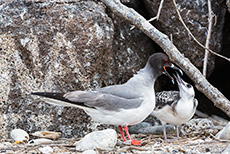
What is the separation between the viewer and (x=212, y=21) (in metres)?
5.72

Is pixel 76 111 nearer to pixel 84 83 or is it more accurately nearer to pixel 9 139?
pixel 84 83

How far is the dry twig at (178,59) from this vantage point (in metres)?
5.09

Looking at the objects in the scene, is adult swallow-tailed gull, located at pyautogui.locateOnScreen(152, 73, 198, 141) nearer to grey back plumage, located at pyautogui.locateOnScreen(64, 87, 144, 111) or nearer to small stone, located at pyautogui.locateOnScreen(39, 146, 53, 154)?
grey back plumage, located at pyautogui.locateOnScreen(64, 87, 144, 111)

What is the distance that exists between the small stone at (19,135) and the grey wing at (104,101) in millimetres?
911

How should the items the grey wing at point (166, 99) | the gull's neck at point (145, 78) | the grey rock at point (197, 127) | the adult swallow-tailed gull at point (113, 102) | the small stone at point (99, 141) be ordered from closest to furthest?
the small stone at point (99, 141) < the adult swallow-tailed gull at point (113, 102) < the gull's neck at point (145, 78) < the grey wing at point (166, 99) < the grey rock at point (197, 127)

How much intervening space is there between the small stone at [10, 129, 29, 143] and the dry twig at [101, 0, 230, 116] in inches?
85.3

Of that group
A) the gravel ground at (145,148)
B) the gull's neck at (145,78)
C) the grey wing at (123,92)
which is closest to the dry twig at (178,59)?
the gull's neck at (145,78)

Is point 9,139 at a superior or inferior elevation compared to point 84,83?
inferior

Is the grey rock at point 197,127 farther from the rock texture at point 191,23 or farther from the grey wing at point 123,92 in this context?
the grey wing at point 123,92

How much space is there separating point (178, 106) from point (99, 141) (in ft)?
4.64

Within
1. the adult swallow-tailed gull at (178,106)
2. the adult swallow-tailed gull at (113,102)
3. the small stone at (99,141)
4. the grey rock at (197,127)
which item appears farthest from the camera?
the grey rock at (197,127)

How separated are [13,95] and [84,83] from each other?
985 millimetres

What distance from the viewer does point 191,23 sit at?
5734 millimetres

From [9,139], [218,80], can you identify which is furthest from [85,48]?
[218,80]
